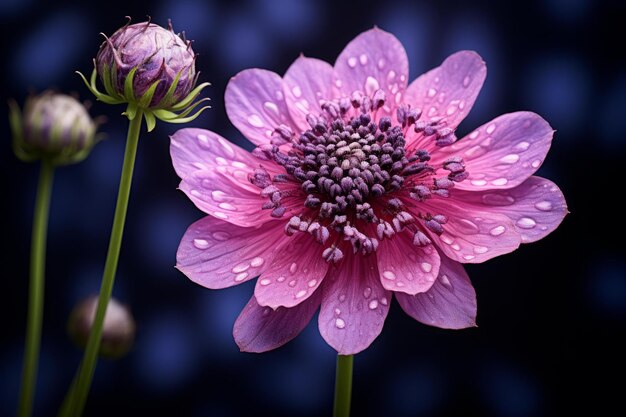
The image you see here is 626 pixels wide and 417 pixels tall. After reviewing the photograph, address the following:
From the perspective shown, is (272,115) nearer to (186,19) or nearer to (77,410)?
(77,410)

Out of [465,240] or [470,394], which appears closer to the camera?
[465,240]

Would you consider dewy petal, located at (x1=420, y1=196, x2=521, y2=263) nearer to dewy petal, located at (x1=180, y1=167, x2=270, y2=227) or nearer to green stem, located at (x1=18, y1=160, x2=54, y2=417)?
dewy petal, located at (x1=180, y1=167, x2=270, y2=227)

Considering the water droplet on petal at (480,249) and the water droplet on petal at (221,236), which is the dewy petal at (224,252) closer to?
the water droplet on petal at (221,236)

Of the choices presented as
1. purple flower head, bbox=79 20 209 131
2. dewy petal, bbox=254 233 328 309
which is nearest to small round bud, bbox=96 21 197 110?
purple flower head, bbox=79 20 209 131

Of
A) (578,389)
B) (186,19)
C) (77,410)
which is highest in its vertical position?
(186,19)

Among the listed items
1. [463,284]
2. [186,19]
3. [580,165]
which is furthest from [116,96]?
[580,165]

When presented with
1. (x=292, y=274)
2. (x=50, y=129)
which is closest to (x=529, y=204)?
(x=292, y=274)
